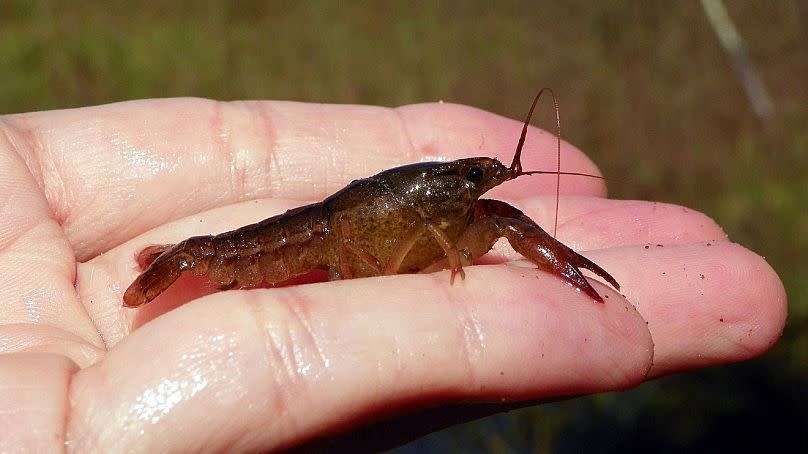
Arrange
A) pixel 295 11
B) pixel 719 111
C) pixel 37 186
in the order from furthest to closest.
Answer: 1. pixel 295 11
2. pixel 719 111
3. pixel 37 186

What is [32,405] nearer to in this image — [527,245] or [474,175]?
[527,245]

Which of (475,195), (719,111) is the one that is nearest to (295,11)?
(719,111)

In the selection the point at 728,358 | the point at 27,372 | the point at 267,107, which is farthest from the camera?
the point at 267,107

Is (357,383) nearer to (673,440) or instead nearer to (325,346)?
(325,346)

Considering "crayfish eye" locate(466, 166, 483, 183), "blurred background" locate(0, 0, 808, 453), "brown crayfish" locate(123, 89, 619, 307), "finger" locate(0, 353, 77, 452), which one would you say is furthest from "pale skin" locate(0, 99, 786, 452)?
"blurred background" locate(0, 0, 808, 453)

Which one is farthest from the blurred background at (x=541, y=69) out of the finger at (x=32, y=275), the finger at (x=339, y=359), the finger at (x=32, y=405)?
the finger at (x=32, y=405)
